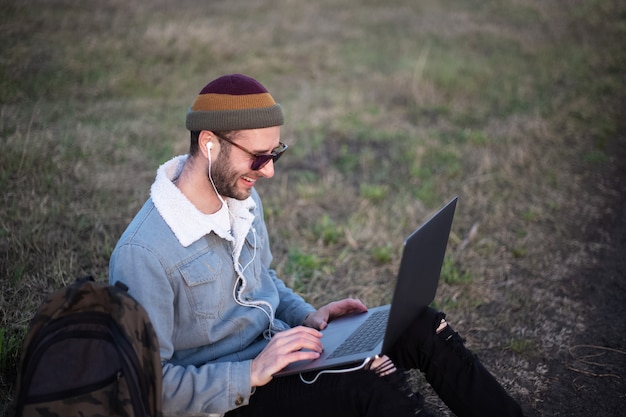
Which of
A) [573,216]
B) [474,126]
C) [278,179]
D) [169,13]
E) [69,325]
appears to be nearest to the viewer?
[69,325]

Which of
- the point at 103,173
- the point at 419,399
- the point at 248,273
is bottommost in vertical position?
the point at 103,173

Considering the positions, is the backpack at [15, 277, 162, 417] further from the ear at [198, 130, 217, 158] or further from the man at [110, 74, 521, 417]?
the ear at [198, 130, 217, 158]

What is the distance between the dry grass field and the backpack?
4.36 feet

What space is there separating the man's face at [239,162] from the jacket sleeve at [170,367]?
0.47m

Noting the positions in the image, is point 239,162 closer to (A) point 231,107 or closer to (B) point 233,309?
(A) point 231,107

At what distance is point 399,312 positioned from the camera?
87.4 inches

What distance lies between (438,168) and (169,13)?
25.6 ft

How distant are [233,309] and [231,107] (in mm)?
878

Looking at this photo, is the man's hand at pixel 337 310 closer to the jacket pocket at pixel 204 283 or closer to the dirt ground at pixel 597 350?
the jacket pocket at pixel 204 283

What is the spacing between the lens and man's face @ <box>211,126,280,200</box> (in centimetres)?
247

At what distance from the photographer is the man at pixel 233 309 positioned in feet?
7.16

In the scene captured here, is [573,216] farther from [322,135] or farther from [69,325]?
[69,325]

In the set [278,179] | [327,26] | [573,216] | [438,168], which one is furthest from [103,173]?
[327,26]

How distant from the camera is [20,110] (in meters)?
6.87
